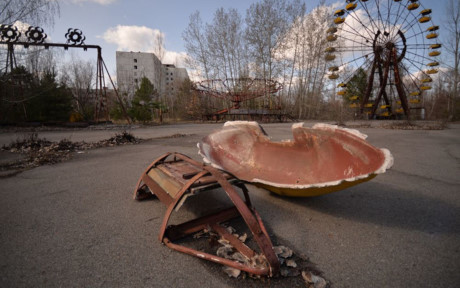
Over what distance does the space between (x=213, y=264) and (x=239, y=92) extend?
1922cm

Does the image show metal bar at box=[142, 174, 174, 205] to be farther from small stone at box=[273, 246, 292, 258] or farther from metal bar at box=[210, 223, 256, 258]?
small stone at box=[273, 246, 292, 258]

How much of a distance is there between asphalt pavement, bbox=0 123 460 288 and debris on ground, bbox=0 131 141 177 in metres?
1.24

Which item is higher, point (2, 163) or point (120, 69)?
point (120, 69)

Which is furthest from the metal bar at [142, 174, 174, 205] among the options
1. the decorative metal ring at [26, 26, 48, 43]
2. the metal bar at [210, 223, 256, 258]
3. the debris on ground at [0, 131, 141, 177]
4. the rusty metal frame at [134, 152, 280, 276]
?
the decorative metal ring at [26, 26, 48, 43]

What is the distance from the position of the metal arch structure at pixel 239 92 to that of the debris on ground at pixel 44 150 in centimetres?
984

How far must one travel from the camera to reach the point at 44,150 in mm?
5426

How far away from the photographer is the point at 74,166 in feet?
14.1

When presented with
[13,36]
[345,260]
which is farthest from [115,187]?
[13,36]

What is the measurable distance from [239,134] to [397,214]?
6.26 ft

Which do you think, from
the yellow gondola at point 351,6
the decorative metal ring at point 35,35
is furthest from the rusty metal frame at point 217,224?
the yellow gondola at point 351,6

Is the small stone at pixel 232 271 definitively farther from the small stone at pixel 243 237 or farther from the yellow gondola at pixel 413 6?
the yellow gondola at pixel 413 6

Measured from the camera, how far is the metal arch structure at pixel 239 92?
16344 mm

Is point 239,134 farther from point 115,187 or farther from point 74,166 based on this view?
point 74,166

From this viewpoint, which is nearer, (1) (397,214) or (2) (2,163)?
(1) (397,214)
